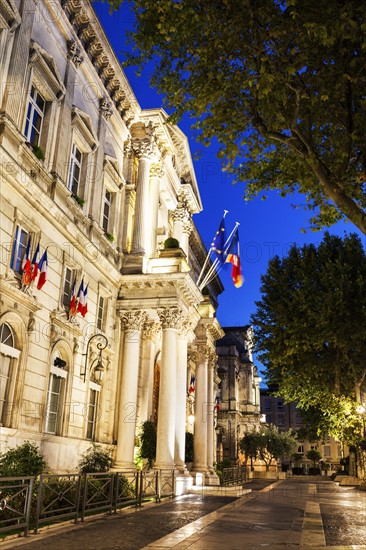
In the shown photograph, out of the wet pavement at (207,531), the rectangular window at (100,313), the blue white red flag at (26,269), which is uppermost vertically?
the rectangular window at (100,313)

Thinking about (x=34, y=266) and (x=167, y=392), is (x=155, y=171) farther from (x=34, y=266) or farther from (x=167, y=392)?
(x=34, y=266)

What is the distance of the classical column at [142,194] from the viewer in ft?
80.1

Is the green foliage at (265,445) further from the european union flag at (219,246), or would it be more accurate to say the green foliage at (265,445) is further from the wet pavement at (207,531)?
the wet pavement at (207,531)

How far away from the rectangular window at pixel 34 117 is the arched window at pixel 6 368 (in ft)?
21.2

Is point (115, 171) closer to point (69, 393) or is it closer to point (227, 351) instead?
point (69, 393)

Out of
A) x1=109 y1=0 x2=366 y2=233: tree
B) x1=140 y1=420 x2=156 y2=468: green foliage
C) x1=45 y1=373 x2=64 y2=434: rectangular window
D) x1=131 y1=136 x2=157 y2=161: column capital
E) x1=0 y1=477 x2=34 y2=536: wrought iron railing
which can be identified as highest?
x1=131 y1=136 x2=157 y2=161: column capital

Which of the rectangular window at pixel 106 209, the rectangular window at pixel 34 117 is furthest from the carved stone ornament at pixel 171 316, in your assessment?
the rectangular window at pixel 34 117

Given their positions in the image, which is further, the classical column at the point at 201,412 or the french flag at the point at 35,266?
the classical column at the point at 201,412

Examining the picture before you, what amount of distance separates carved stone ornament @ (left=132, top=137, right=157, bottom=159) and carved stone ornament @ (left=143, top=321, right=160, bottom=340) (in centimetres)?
804

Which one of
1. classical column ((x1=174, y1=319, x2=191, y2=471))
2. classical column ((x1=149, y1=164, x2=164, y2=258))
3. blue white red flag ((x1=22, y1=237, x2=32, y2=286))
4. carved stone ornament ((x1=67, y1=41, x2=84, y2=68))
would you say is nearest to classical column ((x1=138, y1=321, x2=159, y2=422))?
classical column ((x1=174, y1=319, x2=191, y2=471))

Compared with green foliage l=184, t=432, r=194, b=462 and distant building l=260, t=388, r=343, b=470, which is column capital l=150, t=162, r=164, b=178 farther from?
distant building l=260, t=388, r=343, b=470

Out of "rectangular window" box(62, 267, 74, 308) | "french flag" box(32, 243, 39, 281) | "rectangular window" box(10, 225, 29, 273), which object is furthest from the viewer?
"rectangular window" box(62, 267, 74, 308)

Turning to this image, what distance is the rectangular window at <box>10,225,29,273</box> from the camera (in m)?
15.6

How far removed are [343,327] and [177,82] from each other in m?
19.3
